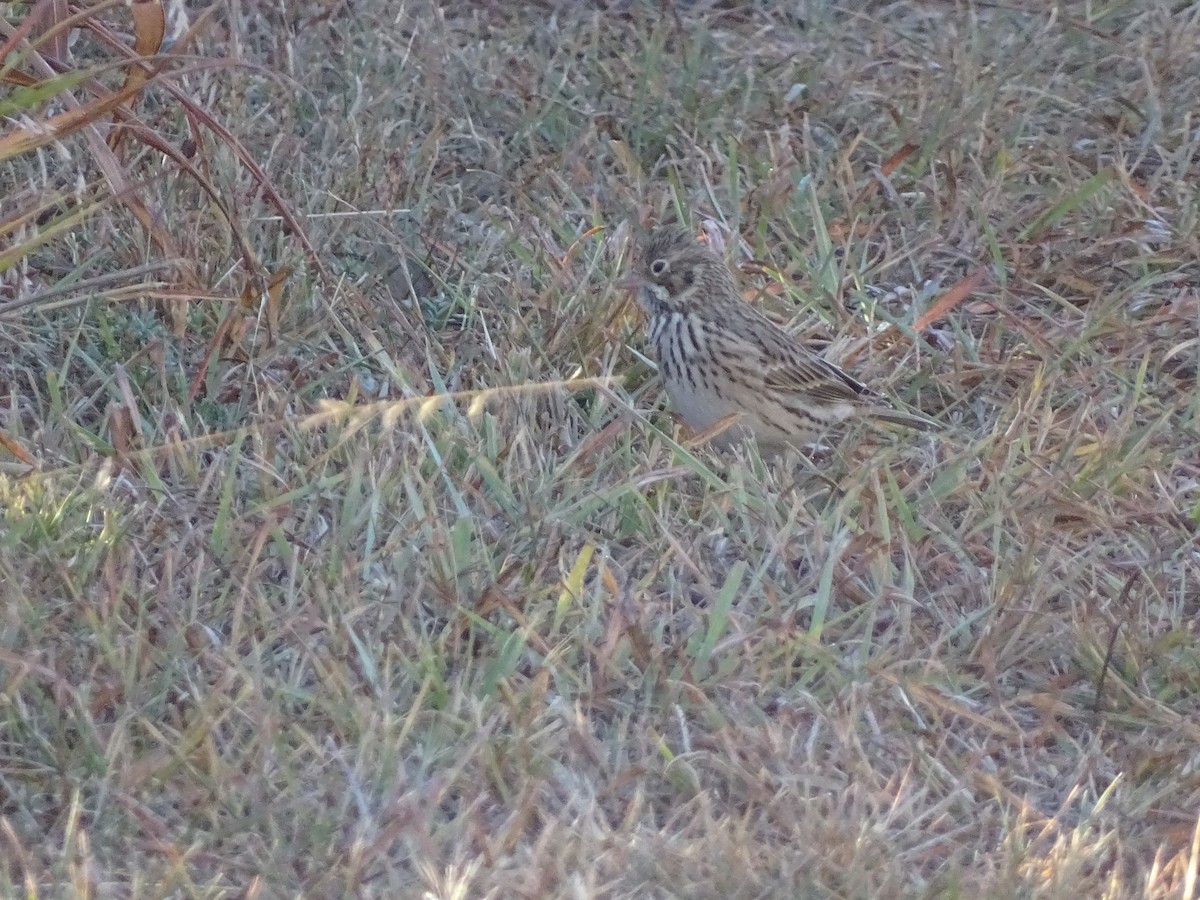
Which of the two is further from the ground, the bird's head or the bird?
the bird's head

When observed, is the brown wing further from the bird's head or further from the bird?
the bird's head

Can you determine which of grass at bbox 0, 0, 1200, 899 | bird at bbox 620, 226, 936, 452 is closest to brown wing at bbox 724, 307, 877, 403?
bird at bbox 620, 226, 936, 452

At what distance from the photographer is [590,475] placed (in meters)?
4.89

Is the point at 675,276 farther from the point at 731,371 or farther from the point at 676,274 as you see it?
the point at 731,371

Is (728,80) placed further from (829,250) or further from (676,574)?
(676,574)

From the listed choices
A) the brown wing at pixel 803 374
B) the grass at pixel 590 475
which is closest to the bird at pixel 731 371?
the brown wing at pixel 803 374

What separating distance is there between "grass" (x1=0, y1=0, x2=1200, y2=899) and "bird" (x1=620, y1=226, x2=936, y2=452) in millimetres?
105

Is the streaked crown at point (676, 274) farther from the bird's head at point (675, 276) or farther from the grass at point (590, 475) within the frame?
the grass at point (590, 475)

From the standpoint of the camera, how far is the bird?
542cm

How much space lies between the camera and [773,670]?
405 centimetres

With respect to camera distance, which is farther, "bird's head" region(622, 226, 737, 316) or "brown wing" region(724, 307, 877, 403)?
"bird's head" region(622, 226, 737, 316)

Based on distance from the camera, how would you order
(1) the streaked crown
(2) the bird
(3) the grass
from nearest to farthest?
(3) the grass, (2) the bird, (1) the streaked crown

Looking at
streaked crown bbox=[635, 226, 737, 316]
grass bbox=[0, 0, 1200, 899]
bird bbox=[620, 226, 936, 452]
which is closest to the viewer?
grass bbox=[0, 0, 1200, 899]

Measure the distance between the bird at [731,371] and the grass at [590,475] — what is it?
10cm
